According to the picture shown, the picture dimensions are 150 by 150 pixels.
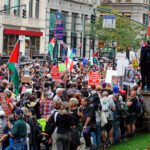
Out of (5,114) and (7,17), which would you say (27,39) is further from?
(5,114)

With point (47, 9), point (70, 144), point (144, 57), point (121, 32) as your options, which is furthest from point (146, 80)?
point (121, 32)

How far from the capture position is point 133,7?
105 metres

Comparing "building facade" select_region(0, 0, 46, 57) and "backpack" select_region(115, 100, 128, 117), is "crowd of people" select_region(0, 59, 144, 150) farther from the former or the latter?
"building facade" select_region(0, 0, 46, 57)

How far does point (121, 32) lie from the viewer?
3056 inches

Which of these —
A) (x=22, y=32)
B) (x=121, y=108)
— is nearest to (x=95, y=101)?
(x=121, y=108)

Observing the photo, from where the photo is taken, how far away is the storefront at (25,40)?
6450cm

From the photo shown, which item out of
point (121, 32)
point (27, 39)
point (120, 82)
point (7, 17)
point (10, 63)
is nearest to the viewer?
point (10, 63)

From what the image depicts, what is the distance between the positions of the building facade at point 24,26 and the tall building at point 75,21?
1.40 m

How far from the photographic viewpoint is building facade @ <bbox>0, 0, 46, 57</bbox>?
209 feet

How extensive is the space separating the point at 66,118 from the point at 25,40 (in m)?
53.8

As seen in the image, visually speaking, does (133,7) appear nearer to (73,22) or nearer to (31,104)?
(73,22)

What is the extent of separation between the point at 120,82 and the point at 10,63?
487cm

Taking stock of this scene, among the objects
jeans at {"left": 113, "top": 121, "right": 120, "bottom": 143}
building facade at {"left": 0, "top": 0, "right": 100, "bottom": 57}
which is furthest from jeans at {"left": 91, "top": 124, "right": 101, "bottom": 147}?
building facade at {"left": 0, "top": 0, "right": 100, "bottom": 57}

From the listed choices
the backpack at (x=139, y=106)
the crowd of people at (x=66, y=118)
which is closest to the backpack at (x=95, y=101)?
the crowd of people at (x=66, y=118)
